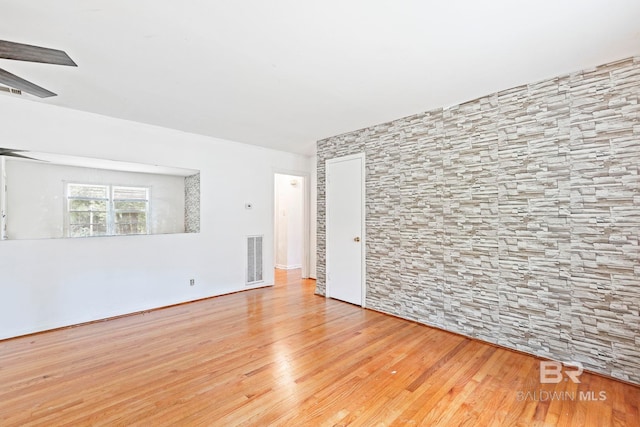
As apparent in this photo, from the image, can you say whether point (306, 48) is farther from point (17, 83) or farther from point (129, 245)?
point (129, 245)

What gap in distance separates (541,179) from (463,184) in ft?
2.20

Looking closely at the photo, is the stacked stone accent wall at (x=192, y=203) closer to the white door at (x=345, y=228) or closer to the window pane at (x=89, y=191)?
the window pane at (x=89, y=191)

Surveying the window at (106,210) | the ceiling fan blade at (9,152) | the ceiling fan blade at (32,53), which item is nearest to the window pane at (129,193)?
the window at (106,210)

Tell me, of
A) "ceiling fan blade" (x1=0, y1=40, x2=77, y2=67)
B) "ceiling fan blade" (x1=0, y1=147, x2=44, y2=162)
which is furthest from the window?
"ceiling fan blade" (x1=0, y1=40, x2=77, y2=67)

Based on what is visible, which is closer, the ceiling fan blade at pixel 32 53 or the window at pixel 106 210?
the ceiling fan blade at pixel 32 53

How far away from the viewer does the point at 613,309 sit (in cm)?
228

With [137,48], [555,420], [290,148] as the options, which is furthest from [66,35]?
[555,420]

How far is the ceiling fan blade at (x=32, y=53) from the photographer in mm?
1578

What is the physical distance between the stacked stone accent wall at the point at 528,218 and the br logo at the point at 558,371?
0.23 feet

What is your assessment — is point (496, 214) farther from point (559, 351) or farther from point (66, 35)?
point (66, 35)

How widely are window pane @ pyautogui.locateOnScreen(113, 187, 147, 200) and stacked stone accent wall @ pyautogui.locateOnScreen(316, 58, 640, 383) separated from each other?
10.7ft

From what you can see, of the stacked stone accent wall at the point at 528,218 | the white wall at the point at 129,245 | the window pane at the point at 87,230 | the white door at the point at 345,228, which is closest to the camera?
the stacked stone accent wall at the point at 528,218

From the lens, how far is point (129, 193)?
3.76m

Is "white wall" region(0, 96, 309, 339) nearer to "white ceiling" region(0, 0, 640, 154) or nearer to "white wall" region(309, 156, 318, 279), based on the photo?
"white ceiling" region(0, 0, 640, 154)
